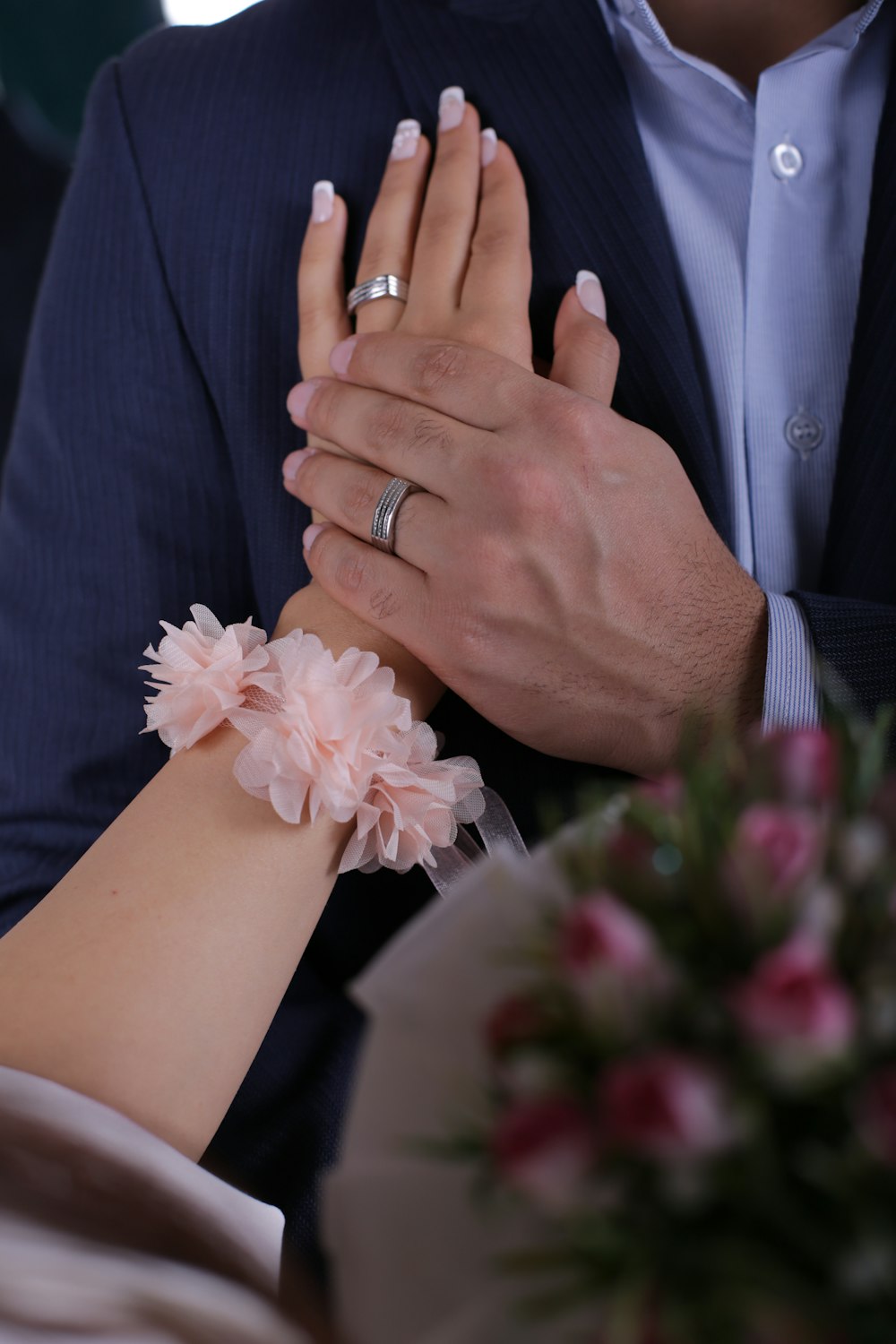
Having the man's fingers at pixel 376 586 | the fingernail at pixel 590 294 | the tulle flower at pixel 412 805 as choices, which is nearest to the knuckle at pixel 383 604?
the man's fingers at pixel 376 586

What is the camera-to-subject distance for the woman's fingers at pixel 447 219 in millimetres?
911

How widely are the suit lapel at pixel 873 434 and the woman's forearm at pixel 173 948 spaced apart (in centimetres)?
52

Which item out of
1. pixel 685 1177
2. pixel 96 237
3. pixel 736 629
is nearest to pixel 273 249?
pixel 96 237

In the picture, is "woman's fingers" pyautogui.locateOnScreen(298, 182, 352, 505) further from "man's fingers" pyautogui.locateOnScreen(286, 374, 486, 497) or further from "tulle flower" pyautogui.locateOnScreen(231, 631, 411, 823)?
"tulle flower" pyautogui.locateOnScreen(231, 631, 411, 823)

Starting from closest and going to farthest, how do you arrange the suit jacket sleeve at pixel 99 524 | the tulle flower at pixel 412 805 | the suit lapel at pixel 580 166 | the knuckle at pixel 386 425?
1. the tulle flower at pixel 412 805
2. the knuckle at pixel 386 425
3. the suit lapel at pixel 580 166
4. the suit jacket sleeve at pixel 99 524

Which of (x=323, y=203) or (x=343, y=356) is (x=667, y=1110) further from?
(x=323, y=203)

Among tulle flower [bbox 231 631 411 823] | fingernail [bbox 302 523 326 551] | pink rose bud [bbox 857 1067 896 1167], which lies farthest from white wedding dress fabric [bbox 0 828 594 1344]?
fingernail [bbox 302 523 326 551]

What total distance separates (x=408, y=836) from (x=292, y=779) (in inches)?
3.8

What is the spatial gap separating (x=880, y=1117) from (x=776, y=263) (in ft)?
2.98

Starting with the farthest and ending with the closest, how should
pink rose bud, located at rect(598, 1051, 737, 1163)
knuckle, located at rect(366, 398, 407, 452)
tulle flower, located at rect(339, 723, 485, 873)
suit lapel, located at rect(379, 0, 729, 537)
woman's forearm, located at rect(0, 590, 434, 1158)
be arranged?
suit lapel, located at rect(379, 0, 729, 537)
knuckle, located at rect(366, 398, 407, 452)
tulle flower, located at rect(339, 723, 485, 873)
woman's forearm, located at rect(0, 590, 434, 1158)
pink rose bud, located at rect(598, 1051, 737, 1163)

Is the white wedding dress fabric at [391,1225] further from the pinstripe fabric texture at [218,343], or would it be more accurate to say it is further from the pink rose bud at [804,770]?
the pinstripe fabric texture at [218,343]

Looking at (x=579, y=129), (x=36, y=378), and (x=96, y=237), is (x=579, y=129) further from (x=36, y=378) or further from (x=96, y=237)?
(x=36, y=378)

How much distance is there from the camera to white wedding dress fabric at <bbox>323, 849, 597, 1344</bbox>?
0.35m

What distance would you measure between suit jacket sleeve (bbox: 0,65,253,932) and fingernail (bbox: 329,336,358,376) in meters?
0.23
